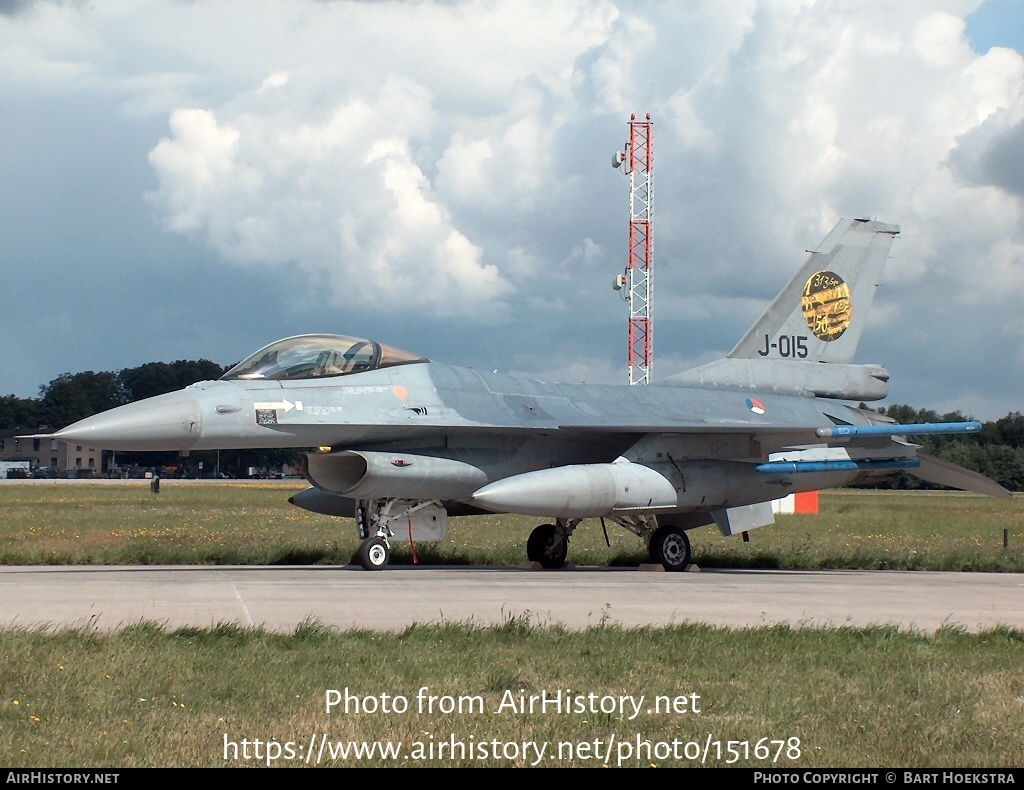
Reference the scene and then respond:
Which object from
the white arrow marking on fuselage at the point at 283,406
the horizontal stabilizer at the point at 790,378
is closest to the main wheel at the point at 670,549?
the horizontal stabilizer at the point at 790,378

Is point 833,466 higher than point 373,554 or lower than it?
higher

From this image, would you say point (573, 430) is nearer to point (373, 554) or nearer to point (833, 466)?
point (373, 554)

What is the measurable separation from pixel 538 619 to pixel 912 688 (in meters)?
3.53

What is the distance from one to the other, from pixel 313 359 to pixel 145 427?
2.31 metres

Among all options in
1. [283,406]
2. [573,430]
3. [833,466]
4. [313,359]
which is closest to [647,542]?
[573,430]

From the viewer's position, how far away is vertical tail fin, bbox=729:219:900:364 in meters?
19.0

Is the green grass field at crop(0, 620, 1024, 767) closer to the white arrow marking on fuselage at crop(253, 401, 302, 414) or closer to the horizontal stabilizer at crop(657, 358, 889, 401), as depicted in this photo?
the white arrow marking on fuselage at crop(253, 401, 302, 414)

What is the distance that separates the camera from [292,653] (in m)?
7.61

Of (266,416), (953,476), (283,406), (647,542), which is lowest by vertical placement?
(647,542)

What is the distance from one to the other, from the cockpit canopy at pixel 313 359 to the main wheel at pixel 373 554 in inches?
84.0

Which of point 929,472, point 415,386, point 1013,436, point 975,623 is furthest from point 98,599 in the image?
point 1013,436

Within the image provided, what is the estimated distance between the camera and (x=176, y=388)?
54531 millimetres

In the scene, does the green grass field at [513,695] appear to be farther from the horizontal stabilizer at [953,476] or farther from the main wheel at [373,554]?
the horizontal stabilizer at [953,476]
